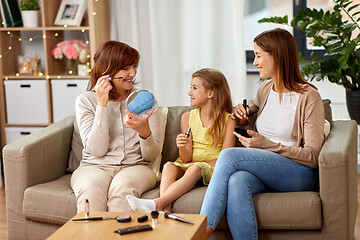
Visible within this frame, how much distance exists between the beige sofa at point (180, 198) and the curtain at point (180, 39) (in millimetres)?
1282

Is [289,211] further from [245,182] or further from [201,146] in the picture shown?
[201,146]

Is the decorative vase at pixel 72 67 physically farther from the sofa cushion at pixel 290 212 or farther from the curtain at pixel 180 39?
the sofa cushion at pixel 290 212

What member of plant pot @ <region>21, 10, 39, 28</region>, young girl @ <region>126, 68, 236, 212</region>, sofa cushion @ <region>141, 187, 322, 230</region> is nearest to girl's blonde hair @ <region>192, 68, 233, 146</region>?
young girl @ <region>126, 68, 236, 212</region>

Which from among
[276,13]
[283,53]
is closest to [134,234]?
[283,53]

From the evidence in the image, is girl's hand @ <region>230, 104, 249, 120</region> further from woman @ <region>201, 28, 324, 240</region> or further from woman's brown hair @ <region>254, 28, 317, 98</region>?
woman's brown hair @ <region>254, 28, 317, 98</region>

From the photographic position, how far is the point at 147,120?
2.62 meters

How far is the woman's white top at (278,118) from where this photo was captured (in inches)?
102

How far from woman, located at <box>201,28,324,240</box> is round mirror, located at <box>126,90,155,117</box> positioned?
0.41 m

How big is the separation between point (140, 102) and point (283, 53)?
2.21ft

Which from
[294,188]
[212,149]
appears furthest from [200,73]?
[294,188]

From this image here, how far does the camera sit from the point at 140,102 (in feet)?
8.45

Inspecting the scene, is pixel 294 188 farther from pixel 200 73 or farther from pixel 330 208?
pixel 200 73

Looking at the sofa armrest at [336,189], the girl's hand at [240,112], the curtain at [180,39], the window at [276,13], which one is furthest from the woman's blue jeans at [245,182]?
the window at [276,13]

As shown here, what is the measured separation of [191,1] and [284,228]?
7.31 feet
